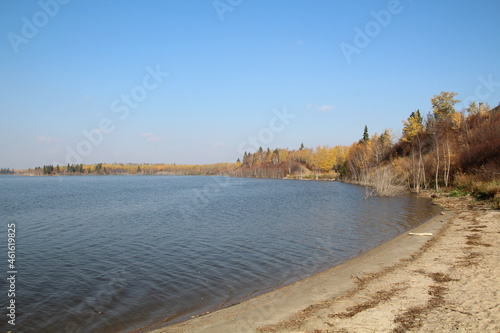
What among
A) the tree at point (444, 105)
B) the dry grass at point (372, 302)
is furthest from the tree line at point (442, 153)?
the dry grass at point (372, 302)

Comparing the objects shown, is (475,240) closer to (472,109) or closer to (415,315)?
(415,315)

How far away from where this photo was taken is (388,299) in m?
8.73

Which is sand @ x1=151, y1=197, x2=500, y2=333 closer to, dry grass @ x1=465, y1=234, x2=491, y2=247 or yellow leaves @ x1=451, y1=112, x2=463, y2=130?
dry grass @ x1=465, y1=234, x2=491, y2=247

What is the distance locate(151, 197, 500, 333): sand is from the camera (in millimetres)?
7188

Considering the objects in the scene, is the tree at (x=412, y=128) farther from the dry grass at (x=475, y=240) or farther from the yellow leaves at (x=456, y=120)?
the dry grass at (x=475, y=240)

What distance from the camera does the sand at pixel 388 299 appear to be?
7188 mm

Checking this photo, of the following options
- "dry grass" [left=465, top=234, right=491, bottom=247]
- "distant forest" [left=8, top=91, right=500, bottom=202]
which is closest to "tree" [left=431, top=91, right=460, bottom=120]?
"distant forest" [left=8, top=91, right=500, bottom=202]

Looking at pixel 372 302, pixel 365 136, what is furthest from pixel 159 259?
pixel 365 136

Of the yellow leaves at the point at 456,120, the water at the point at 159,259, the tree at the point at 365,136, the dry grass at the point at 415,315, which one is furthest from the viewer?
the tree at the point at 365,136

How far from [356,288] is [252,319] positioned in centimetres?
361

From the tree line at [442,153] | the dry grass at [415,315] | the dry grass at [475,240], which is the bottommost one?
Result: the dry grass at [415,315]

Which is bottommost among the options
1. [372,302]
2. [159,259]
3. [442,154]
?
[159,259]

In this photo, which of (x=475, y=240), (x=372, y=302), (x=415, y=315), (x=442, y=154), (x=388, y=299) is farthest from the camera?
(x=442, y=154)

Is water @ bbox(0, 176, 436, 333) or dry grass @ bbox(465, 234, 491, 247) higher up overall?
dry grass @ bbox(465, 234, 491, 247)
